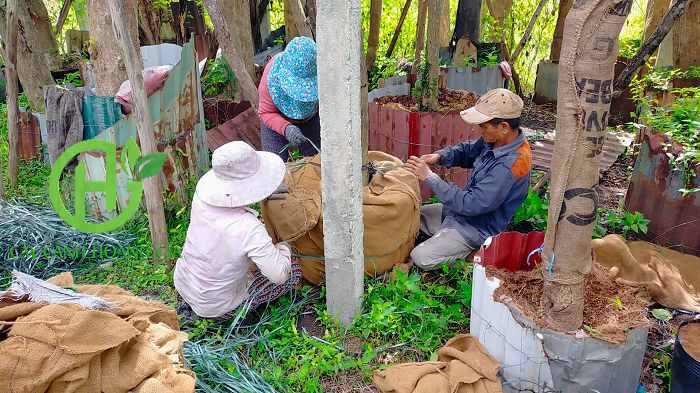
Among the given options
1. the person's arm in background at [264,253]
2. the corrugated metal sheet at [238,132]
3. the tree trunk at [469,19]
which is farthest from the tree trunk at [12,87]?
the tree trunk at [469,19]

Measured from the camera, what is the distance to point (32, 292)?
2068 millimetres

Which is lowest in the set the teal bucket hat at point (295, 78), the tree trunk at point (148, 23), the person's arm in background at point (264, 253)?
the person's arm in background at point (264, 253)

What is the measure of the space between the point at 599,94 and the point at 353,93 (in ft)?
3.73

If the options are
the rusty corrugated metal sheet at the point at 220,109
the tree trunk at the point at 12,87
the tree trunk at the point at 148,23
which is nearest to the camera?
the tree trunk at the point at 12,87

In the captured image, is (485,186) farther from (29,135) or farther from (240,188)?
(29,135)

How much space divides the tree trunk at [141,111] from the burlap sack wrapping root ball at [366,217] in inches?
31.2

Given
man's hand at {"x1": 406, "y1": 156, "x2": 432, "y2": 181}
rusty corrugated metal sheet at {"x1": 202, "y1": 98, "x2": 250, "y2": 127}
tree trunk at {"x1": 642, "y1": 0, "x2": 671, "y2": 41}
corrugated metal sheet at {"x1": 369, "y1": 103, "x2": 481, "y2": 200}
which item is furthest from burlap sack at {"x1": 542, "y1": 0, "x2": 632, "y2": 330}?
tree trunk at {"x1": 642, "y1": 0, "x2": 671, "y2": 41}

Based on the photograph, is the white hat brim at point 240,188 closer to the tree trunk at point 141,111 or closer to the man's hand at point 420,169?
the tree trunk at point 141,111

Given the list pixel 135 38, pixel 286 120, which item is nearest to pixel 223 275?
pixel 286 120

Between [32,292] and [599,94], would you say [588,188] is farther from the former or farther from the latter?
[32,292]

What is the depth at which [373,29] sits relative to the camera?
8602 mm

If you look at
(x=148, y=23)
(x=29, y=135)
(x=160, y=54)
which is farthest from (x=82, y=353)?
(x=148, y=23)

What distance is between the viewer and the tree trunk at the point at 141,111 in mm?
3068

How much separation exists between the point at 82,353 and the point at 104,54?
388 cm
